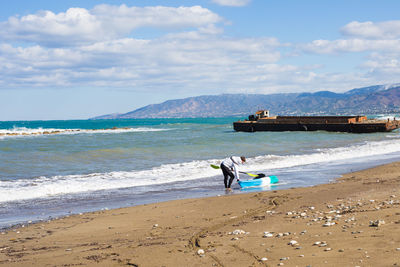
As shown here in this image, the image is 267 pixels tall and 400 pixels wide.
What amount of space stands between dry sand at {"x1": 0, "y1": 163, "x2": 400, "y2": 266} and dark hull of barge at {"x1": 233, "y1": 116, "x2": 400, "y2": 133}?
48.1 metres

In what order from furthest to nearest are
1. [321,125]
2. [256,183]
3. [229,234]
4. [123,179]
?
[321,125]
[123,179]
[256,183]
[229,234]

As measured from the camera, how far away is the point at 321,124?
62.2 m

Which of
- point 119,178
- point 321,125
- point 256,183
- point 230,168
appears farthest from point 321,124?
point 230,168

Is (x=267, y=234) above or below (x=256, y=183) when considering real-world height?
above

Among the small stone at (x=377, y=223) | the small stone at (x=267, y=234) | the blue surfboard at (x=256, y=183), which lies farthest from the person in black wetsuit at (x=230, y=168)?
the small stone at (x=377, y=223)

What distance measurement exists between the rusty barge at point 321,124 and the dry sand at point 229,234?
4820 centimetres

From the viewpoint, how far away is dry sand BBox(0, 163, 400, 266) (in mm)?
6414

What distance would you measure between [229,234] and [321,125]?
5651cm

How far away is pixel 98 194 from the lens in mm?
15805

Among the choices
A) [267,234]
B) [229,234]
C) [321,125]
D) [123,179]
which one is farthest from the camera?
[321,125]

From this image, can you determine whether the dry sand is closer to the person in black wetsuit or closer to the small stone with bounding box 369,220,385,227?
the small stone with bounding box 369,220,385,227

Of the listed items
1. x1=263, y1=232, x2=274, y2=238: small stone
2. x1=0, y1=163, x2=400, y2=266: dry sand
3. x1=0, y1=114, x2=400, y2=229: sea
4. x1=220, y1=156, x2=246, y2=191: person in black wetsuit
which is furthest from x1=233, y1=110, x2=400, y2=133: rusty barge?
x1=263, y1=232, x2=274, y2=238: small stone

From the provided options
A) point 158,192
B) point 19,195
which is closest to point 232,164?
point 158,192

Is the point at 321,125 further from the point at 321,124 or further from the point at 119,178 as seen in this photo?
the point at 119,178
